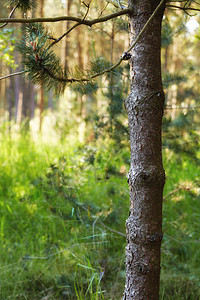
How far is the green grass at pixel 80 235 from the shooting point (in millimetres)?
2338

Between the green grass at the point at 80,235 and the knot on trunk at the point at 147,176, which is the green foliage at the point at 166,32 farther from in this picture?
the knot on trunk at the point at 147,176

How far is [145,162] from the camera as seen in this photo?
1422mm

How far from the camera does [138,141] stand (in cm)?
143

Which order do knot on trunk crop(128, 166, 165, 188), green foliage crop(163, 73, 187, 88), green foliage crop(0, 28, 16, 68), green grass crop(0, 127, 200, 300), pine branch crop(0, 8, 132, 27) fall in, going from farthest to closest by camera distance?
green foliage crop(163, 73, 187, 88)
green foliage crop(0, 28, 16, 68)
green grass crop(0, 127, 200, 300)
knot on trunk crop(128, 166, 165, 188)
pine branch crop(0, 8, 132, 27)

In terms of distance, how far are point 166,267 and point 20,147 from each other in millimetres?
3062

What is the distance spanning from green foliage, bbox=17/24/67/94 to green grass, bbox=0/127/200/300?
87 cm

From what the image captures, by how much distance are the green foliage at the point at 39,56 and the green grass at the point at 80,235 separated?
869 millimetres

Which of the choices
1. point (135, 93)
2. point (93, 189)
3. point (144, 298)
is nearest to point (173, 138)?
point (93, 189)

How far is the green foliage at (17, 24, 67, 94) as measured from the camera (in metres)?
1.31

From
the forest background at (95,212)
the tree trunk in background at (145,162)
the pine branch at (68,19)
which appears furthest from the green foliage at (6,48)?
the tree trunk in background at (145,162)

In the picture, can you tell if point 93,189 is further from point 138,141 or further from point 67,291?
point 138,141

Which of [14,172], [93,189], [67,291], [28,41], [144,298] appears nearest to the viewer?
[28,41]

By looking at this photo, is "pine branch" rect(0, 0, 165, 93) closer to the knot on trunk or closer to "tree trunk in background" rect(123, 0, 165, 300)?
"tree trunk in background" rect(123, 0, 165, 300)

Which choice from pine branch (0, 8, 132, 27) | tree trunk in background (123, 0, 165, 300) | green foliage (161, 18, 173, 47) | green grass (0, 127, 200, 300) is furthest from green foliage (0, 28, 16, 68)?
tree trunk in background (123, 0, 165, 300)
